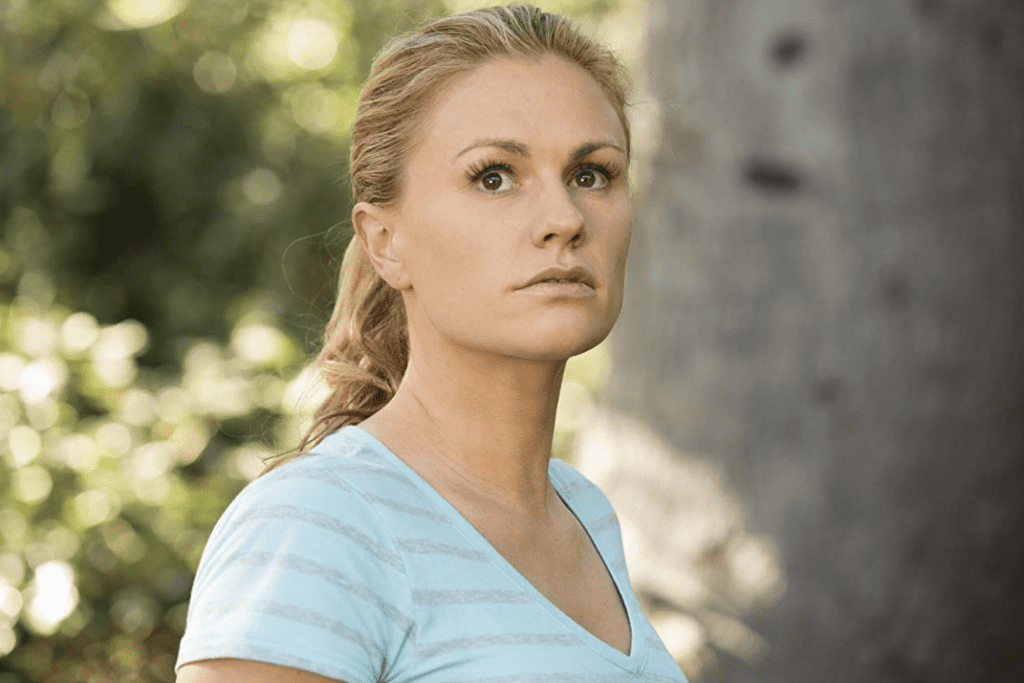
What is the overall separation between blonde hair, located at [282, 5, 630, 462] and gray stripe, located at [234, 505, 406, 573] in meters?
0.39

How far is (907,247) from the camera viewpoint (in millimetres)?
3271

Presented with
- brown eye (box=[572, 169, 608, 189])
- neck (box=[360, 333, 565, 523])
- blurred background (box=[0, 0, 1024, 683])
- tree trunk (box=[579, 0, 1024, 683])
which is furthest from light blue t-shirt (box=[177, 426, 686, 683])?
tree trunk (box=[579, 0, 1024, 683])

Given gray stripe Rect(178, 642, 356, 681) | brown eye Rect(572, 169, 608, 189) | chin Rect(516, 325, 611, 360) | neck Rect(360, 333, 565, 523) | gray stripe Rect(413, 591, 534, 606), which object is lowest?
gray stripe Rect(178, 642, 356, 681)

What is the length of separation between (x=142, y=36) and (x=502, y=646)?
458 centimetres

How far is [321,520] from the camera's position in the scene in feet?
4.99

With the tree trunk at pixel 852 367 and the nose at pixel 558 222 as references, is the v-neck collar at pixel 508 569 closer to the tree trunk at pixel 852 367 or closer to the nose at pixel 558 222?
the nose at pixel 558 222

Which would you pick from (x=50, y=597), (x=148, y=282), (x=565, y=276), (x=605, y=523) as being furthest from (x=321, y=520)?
(x=148, y=282)

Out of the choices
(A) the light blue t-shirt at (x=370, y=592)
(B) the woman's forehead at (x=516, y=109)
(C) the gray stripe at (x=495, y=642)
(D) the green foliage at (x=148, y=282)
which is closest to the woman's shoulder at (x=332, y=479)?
(A) the light blue t-shirt at (x=370, y=592)

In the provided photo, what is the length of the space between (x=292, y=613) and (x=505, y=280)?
2.00 ft

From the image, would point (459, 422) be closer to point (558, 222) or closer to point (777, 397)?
point (558, 222)

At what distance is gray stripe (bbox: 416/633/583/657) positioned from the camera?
60.4 inches

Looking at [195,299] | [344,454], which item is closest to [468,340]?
[344,454]

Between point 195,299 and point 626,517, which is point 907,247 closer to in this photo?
point 626,517

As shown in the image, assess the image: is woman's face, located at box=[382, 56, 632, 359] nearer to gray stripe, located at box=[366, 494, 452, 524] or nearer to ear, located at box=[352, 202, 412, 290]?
ear, located at box=[352, 202, 412, 290]
